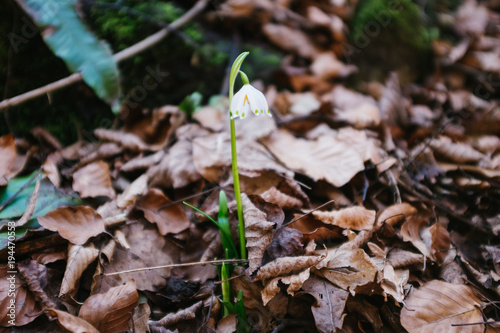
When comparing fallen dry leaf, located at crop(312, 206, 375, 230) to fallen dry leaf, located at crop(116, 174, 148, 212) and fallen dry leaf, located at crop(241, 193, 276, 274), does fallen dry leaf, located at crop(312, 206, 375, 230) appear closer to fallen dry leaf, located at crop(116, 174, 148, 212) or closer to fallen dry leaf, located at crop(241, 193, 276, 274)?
fallen dry leaf, located at crop(241, 193, 276, 274)

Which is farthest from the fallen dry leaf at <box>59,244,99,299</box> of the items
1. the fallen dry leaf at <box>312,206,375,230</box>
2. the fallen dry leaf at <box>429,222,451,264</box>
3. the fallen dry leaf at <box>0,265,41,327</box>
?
the fallen dry leaf at <box>429,222,451,264</box>

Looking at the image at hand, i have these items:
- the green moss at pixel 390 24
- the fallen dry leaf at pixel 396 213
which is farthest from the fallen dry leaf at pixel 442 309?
the green moss at pixel 390 24

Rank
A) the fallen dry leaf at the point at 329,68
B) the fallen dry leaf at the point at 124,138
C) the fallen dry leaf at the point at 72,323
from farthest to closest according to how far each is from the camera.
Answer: the fallen dry leaf at the point at 329,68, the fallen dry leaf at the point at 124,138, the fallen dry leaf at the point at 72,323

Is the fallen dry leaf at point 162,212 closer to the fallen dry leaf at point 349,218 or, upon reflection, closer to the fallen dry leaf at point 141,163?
the fallen dry leaf at point 141,163

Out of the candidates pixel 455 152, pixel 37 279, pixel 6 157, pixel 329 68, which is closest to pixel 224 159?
pixel 37 279

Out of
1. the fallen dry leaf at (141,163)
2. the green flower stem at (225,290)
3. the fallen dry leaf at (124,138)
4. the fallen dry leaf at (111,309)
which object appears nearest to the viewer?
the fallen dry leaf at (111,309)

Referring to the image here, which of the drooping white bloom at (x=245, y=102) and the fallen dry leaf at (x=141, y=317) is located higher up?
the drooping white bloom at (x=245, y=102)

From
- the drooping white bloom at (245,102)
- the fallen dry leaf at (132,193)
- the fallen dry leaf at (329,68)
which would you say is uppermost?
the drooping white bloom at (245,102)
